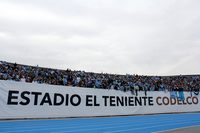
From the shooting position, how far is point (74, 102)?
16000mm

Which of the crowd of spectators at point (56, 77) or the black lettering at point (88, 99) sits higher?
the crowd of spectators at point (56, 77)

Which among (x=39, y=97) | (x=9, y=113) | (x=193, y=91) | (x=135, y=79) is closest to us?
(x=9, y=113)

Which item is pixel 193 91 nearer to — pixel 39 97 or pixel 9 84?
pixel 39 97

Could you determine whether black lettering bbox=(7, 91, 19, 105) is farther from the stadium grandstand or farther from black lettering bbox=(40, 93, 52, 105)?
black lettering bbox=(40, 93, 52, 105)

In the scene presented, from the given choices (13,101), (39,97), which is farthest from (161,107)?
(13,101)

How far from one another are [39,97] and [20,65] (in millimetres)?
5511

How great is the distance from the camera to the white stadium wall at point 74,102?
1349 centimetres

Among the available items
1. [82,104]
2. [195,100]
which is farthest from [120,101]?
[195,100]

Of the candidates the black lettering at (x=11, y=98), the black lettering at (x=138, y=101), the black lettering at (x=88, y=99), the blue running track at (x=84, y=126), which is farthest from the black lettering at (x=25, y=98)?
the black lettering at (x=138, y=101)

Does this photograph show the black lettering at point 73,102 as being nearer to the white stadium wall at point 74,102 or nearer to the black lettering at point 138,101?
the white stadium wall at point 74,102

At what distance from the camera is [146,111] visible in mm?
19625

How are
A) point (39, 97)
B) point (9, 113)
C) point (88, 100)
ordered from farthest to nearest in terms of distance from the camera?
point (88, 100) < point (39, 97) < point (9, 113)

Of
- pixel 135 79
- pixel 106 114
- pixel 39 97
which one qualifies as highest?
pixel 135 79

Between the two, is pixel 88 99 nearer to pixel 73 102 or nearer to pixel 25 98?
pixel 73 102
